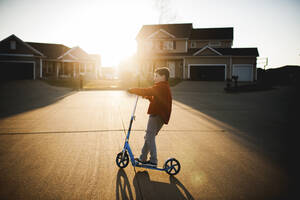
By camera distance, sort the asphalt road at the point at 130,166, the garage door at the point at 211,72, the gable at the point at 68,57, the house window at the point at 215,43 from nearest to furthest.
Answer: the asphalt road at the point at 130,166
the garage door at the point at 211,72
the gable at the point at 68,57
the house window at the point at 215,43

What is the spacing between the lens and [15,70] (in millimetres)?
29859

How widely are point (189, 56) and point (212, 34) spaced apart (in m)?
9.23

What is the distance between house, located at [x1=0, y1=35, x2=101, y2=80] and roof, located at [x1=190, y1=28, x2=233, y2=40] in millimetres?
19879

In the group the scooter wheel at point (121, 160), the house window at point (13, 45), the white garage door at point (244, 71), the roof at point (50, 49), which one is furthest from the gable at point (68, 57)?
the scooter wheel at point (121, 160)

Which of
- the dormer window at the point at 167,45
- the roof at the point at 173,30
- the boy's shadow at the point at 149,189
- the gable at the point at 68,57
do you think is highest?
the roof at the point at 173,30

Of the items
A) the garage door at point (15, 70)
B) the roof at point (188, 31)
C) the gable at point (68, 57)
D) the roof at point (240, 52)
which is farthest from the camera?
the gable at point (68, 57)

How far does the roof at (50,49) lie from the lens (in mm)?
35972

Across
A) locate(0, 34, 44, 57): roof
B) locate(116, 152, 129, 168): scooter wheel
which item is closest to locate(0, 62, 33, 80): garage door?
locate(0, 34, 44, 57): roof

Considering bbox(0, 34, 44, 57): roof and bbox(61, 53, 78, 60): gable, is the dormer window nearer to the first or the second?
bbox(61, 53, 78, 60): gable

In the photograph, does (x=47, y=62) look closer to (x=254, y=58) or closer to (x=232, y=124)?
(x=254, y=58)

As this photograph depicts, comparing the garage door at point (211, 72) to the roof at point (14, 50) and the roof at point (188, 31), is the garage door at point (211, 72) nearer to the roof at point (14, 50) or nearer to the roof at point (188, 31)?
the roof at point (188, 31)

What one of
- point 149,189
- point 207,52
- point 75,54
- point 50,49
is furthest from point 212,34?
point 149,189

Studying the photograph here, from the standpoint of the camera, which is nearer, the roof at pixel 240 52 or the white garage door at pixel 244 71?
the roof at pixel 240 52

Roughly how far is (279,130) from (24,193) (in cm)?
656
